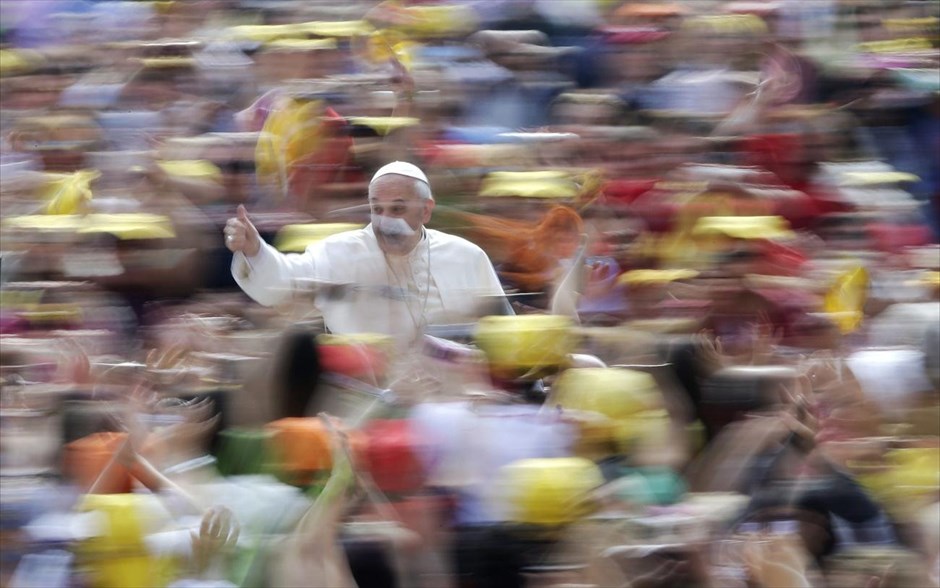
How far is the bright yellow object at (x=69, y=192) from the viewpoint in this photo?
409 cm

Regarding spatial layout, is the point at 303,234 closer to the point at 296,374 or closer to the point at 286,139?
the point at 286,139

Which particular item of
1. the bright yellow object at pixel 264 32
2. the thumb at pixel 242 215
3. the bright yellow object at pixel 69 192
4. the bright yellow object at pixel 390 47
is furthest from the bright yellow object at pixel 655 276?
the bright yellow object at pixel 264 32

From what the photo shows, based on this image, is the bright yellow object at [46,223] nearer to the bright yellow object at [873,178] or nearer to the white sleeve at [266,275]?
the white sleeve at [266,275]

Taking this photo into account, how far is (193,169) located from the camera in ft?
13.7

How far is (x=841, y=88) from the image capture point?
15.3 ft

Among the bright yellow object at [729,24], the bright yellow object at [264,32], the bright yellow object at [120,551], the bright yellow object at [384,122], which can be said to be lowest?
the bright yellow object at [120,551]

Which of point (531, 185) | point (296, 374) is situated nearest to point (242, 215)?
point (296, 374)

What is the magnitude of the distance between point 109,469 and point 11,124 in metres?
1.81

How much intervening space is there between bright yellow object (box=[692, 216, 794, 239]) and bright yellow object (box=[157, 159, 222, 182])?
1.20m

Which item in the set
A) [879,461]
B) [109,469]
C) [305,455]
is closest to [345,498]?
[305,455]

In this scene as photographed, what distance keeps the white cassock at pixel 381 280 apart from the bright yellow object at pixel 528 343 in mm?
214

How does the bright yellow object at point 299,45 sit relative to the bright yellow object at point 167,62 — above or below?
above

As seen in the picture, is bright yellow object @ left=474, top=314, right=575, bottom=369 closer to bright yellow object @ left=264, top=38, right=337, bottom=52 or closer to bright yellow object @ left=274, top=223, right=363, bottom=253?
bright yellow object @ left=274, top=223, right=363, bottom=253

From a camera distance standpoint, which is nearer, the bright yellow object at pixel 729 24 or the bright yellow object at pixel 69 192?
the bright yellow object at pixel 69 192
